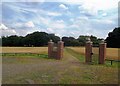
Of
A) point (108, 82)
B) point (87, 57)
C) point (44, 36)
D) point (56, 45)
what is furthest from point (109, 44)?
point (108, 82)

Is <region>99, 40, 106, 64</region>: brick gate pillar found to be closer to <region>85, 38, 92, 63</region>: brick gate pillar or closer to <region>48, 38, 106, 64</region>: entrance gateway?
<region>48, 38, 106, 64</region>: entrance gateway

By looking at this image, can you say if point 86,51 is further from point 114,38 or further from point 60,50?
point 114,38

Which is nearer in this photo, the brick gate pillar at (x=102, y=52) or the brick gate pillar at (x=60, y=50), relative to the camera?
the brick gate pillar at (x=102, y=52)

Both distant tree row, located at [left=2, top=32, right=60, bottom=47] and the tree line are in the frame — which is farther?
distant tree row, located at [left=2, top=32, right=60, bottom=47]

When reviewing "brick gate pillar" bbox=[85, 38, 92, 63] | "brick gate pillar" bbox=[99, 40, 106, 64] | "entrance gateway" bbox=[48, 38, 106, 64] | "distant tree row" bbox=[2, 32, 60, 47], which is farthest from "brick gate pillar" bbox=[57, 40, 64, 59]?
"distant tree row" bbox=[2, 32, 60, 47]

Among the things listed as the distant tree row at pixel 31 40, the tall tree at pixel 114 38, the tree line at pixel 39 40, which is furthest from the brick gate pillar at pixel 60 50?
the distant tree row at pixel 31 40

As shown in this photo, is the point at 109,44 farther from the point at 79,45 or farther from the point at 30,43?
the point at 30,43

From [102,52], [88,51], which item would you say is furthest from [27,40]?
[102,52]

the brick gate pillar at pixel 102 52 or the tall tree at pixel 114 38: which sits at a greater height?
the tall tree at pixel 114 38

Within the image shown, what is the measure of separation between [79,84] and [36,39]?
42.1 m

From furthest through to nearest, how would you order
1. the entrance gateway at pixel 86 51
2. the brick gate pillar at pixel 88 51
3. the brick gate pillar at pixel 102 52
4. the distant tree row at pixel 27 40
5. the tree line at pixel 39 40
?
the distant tree row at pixel 27 40, the tree line at pixel 39 40, the brick gate pillar at pixel 88 51, the entrance gateway at pixel 86 51, the brick gate pillar at pixel 102 52

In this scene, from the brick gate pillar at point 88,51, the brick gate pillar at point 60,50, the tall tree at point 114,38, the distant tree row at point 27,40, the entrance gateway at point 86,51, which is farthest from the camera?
the distant tree row at point 27,40

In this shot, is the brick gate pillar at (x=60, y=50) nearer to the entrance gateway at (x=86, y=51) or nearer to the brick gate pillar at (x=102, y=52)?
the entrance gateway at (x=86, y=51)

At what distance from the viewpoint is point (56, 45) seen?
2964 cm
